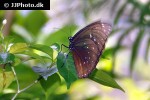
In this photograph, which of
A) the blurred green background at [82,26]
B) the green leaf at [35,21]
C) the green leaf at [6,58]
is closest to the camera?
the green leaf at [6,58]

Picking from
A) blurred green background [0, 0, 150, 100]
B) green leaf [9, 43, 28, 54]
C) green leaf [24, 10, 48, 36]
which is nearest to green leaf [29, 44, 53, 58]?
green leaf [9, 43, 28, 54]

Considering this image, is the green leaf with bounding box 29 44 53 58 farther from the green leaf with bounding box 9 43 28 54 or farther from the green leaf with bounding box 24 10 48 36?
the green leaf with bounding box 24 10 48 36

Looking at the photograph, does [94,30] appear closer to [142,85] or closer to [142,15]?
[142,15]

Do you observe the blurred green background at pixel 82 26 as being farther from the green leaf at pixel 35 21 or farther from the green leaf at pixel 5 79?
the green leaf at pixel 5 79

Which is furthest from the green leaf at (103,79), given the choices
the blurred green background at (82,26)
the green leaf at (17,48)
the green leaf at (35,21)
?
the green leaf at (35,21)

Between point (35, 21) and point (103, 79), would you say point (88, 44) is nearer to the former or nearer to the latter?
point (103, 79)

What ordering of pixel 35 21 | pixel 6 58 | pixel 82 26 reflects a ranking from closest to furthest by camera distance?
1. pixel 6 58
2. pixel 35 21
3. pixel 82 26

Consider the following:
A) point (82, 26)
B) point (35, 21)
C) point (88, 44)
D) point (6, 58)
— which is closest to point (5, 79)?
point (6, 58)
